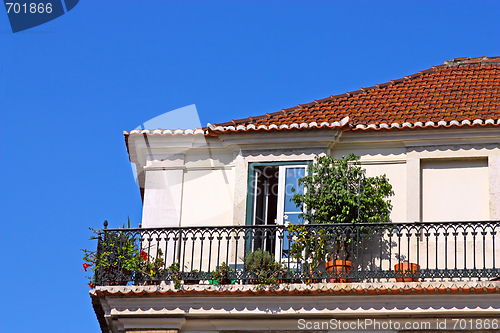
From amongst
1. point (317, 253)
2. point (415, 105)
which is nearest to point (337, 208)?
point (317, 253)

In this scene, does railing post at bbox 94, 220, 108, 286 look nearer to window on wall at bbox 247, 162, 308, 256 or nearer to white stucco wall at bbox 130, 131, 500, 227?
white stucco wall at bbox 130, 131, 500, 227

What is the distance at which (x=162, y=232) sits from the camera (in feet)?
43.3

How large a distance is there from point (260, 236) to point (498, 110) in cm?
509

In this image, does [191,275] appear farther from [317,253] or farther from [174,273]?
[317,253]

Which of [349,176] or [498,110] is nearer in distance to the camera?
[349,176]

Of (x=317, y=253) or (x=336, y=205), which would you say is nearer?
(x=317, y=253)

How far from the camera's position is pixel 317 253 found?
42.0 ft

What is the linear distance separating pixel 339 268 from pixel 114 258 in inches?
137

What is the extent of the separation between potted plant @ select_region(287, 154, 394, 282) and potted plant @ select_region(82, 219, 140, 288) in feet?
8.19

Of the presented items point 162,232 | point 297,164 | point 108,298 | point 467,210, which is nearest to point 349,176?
point 297,164

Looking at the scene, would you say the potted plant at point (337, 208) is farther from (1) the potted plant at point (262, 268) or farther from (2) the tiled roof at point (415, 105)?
(2) the tiled roof at point (415, 105)

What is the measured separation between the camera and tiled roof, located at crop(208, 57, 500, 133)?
14398 mm

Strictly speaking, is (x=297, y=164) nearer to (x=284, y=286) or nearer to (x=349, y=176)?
(x=349, y=176)

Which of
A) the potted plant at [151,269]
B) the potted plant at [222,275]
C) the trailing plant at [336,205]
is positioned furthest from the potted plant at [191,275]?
the trailing plant at [336,205]
